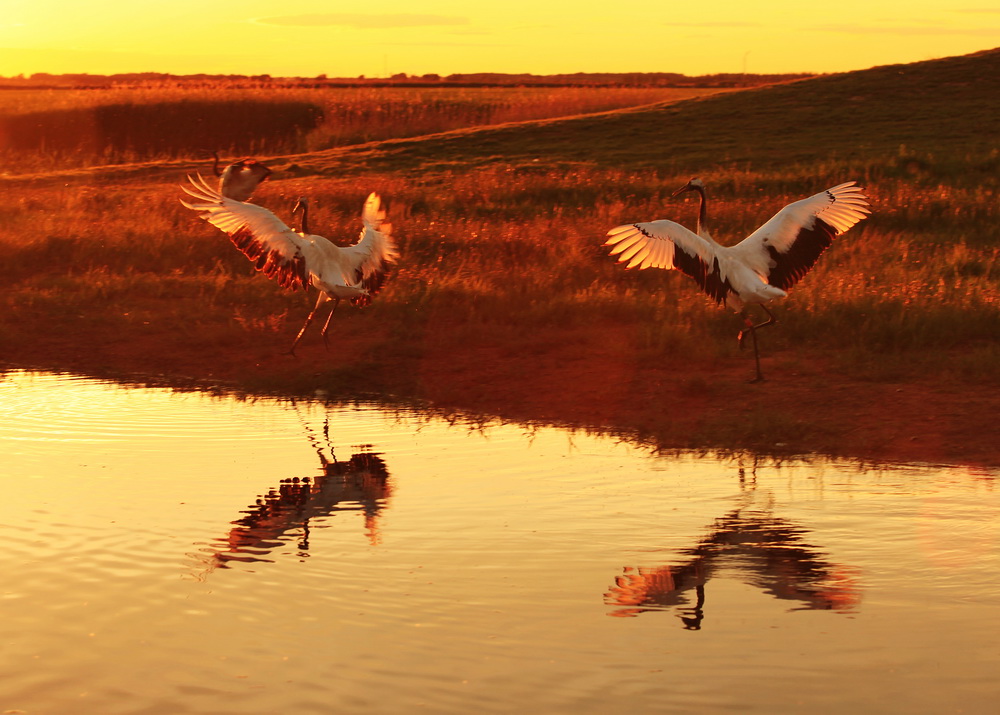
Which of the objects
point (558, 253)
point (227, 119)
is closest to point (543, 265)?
point (558, 253)

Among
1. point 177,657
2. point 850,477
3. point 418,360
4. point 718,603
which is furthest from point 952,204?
point 177,657

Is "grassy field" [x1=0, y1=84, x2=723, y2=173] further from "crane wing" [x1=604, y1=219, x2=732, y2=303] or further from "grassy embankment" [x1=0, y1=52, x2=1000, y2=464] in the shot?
"crane wing" [x1=604, y1=219, x2=732, y2=303]

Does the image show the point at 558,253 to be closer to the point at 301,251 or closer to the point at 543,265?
the point at 543,265

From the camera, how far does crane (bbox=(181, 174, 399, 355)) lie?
38.9 feet

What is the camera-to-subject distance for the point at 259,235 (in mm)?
11914

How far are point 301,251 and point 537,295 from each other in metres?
3.52

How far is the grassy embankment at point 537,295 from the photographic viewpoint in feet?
38.9

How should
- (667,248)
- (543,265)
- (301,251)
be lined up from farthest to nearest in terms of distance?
(543,265) < (301,251) < (667,248)

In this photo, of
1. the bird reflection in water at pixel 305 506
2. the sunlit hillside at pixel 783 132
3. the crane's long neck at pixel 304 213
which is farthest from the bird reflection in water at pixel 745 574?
the sunlit hillside at pixel 783 132

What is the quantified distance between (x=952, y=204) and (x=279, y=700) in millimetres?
18218

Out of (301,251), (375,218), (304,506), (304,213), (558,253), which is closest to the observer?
(304,506)

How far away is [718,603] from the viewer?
19.8ft

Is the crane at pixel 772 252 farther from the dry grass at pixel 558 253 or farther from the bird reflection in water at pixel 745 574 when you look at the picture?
the bird reflection in water at pixel 745 574

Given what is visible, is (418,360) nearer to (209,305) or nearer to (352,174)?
(209,305)
